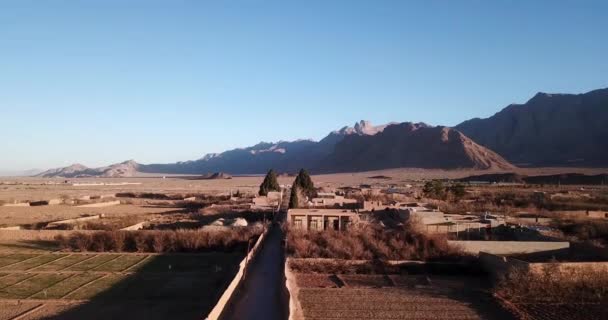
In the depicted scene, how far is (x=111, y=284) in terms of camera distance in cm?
1831

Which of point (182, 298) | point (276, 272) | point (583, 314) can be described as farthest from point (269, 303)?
point (583, 314)

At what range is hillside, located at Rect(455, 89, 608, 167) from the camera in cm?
11262

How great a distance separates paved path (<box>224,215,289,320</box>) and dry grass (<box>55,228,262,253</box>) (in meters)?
2.46

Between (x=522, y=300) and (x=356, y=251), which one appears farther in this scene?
(x=356, y=251)

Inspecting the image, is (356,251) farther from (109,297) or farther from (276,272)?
(109,297)

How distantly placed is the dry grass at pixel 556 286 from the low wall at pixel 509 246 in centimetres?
380

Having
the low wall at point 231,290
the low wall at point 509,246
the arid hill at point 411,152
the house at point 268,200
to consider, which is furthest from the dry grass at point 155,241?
the arid hill at point 411,152

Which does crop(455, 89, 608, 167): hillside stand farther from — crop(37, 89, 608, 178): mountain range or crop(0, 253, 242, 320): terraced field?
crop(0, 253, 242, 320): terraced field

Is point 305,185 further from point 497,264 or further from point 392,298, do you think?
point 392,298

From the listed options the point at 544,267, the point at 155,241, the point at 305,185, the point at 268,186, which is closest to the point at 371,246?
the point at 544,267

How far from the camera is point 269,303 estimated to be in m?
15.8

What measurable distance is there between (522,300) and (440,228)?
1071cm

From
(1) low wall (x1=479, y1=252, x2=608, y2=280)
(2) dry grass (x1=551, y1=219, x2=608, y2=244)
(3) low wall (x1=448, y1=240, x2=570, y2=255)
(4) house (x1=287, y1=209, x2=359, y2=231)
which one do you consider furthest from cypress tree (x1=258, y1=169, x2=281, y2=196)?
(1) low wall (x1=479, y1=252, x2=608, y2=280)

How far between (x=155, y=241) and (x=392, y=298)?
12.5 metres
